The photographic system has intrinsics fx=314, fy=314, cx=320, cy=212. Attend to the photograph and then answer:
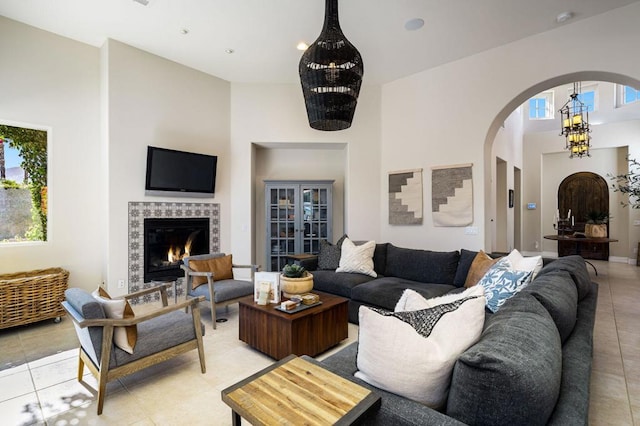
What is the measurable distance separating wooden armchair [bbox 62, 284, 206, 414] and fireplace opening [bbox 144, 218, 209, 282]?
7.05 ft

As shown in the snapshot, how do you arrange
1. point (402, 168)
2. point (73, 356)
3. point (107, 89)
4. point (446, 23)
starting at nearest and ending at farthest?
point (73, 356) < point (446, 23) < point (107, 89) < point (402, 168)

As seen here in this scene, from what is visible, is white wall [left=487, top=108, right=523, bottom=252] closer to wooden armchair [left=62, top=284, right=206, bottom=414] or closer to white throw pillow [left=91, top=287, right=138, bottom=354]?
wooden armchair [left=62, top=284, right=206, bottom=414]

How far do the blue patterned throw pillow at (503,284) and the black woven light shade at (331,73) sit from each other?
175cm

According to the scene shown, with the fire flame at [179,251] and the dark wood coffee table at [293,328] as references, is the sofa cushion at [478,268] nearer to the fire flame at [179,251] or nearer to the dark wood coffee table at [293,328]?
the dark wood coffee table at [293,328]

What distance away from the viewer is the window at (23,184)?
3.74 m

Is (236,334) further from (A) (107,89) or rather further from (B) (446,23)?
(B) (446,23)

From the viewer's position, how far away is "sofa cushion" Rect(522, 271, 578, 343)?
1464mm

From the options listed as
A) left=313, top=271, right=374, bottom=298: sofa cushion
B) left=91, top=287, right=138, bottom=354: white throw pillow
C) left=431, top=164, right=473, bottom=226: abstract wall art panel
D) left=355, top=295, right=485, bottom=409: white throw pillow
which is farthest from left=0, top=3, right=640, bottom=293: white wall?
left=355, top=295, right=485, bottom=409: white throw pillow

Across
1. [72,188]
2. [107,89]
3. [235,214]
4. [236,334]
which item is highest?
[107,89]

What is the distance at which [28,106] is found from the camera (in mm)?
3809

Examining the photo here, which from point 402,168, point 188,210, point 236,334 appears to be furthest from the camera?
point 402,168

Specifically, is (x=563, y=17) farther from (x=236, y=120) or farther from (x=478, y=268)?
(x=236, y=120)

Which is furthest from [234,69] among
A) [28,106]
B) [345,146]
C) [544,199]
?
[544,199]

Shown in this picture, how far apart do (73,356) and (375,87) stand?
5389 mm
